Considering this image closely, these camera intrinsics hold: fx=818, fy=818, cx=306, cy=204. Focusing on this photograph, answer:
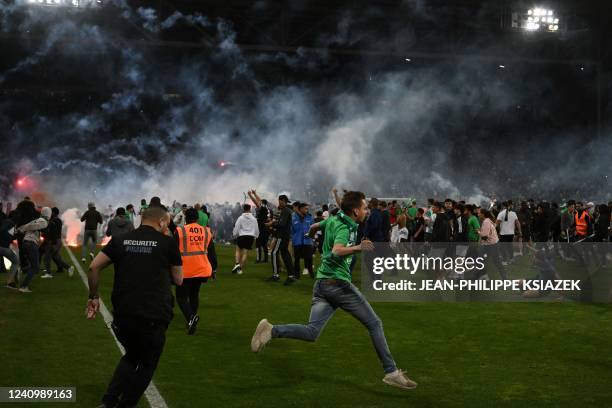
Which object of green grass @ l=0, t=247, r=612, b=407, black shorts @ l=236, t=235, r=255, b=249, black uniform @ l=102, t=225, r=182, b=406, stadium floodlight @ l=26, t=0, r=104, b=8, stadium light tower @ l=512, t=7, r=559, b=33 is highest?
stadium light tower @ l=512, t=7, r=559, b=33

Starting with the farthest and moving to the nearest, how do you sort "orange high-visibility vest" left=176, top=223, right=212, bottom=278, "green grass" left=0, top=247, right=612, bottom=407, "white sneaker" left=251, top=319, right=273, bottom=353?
"orange high-visibility vest" left=176, top=223, right=212, bottom=278 < "white sneaker" left=251, top=319, right=273, bottom=353 < "green grass" left=0, top=247, right=612, bottom=407

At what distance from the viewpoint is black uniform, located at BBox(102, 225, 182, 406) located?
18.2 ft

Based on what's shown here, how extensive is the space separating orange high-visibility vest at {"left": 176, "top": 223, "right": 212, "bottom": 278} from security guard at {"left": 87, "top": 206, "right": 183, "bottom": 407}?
4.27 metres

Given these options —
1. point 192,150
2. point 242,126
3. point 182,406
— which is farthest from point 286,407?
point 192,150

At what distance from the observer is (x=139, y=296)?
5.56 meters

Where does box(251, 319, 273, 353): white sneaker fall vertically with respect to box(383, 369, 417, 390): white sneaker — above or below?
above

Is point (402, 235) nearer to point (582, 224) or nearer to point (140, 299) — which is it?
point (582, 224)

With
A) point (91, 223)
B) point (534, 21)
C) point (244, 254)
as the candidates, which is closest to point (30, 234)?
point (244, 254)

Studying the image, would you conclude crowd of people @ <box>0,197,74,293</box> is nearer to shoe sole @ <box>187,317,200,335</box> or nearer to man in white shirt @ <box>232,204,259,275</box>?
man in white shirt @ <box>232,204,259,275</box>

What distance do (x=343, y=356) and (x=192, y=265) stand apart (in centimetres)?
244

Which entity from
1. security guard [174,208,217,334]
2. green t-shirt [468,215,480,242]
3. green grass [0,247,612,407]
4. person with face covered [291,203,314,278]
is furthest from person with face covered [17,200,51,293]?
green t-shirt [468,215,480,242]

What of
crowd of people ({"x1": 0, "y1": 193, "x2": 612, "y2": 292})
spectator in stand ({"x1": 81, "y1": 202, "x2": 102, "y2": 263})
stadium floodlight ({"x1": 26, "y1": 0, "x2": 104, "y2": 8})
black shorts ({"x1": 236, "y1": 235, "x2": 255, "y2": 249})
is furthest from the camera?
stadium floodlight ({"x1": 26, "y1": 0, "x2": 104, "y2": 8})

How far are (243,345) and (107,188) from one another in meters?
52.4

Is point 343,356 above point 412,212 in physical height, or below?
below
